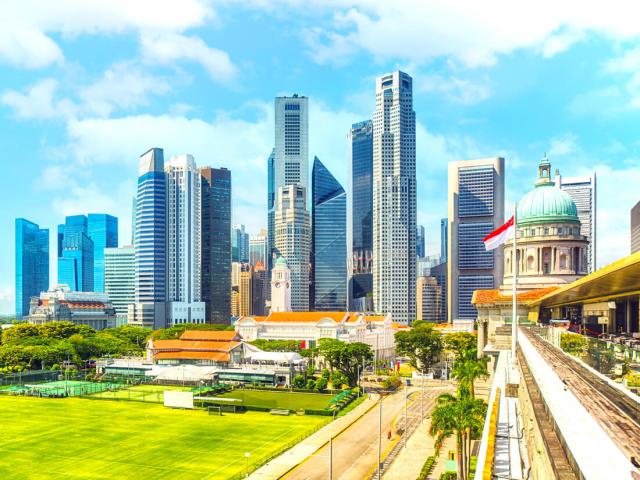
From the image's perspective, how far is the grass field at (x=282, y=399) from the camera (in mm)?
97625

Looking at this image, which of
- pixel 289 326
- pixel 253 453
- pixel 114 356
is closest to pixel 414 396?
pixel 253 453

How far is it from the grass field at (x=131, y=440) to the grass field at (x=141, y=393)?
3.76 meters

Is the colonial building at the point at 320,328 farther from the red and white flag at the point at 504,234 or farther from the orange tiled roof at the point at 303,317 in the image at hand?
the red and white flag at the point at 504,234

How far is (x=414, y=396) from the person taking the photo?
4136 inches

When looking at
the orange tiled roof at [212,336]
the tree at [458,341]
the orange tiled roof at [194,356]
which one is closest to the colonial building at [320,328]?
the orange tiled roof at [212,336]

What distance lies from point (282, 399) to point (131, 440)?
35314 mm

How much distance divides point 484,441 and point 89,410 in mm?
87543

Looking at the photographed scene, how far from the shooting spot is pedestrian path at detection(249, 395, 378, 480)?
58763mm

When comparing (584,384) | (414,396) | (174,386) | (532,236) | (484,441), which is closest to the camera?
(584,384)

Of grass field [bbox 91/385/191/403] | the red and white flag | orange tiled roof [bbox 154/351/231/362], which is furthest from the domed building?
orange tiled roof [bbox 154/351/231/362]

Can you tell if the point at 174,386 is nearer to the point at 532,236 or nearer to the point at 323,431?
the point at 323,431

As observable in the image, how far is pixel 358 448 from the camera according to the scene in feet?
226

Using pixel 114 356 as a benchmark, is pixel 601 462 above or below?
above

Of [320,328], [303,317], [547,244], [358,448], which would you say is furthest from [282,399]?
[303,317]
